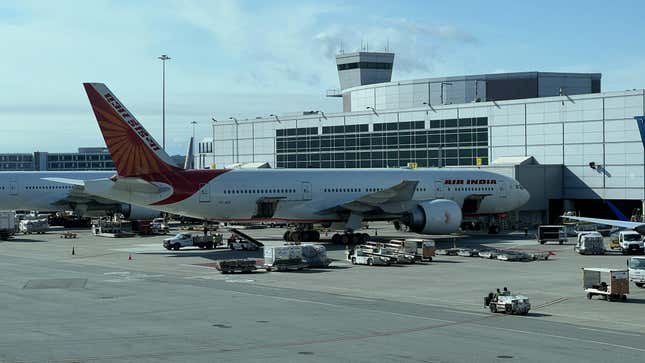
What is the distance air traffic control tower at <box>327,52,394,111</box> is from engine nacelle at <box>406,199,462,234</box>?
2885 inches

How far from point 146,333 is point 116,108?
27431mm

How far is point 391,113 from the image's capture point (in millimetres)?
90438

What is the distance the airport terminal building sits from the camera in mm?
73688

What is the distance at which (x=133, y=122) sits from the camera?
168ft

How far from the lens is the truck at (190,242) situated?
56.5 metres

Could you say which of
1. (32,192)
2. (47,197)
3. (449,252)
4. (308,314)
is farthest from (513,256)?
(32,192)

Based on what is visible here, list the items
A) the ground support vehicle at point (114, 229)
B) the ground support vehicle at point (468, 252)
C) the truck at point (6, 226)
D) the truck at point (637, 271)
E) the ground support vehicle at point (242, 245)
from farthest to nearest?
the ground support vehicle at point (114, 229) < the truck at point (6, 226) < the ground support vehicle at point (242, 245) < the ground support vehicle at point (468, 252) < the truck at point (637, 271)

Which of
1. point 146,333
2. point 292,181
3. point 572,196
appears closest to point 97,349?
point 146,333

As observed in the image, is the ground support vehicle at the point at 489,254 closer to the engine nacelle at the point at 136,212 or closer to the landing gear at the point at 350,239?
the landing gear at the point at 350,239

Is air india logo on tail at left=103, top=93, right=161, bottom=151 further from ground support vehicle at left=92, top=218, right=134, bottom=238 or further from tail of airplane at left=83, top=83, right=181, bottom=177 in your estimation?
ground support vehicle at left=92, top=218, right=134, bottom=238

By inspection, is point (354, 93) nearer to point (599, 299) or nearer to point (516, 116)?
point (516, 116)

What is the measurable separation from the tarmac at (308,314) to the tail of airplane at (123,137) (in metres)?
5.60

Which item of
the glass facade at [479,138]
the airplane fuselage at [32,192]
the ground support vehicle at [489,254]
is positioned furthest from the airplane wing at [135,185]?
the glass facade at [479,138]

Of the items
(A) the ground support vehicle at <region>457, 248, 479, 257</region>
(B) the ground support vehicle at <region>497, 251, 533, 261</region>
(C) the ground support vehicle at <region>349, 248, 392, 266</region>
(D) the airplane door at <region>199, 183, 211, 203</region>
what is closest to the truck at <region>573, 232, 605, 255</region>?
(B) the ground support vehicle at <region>497, 251, 533, 261</region>
